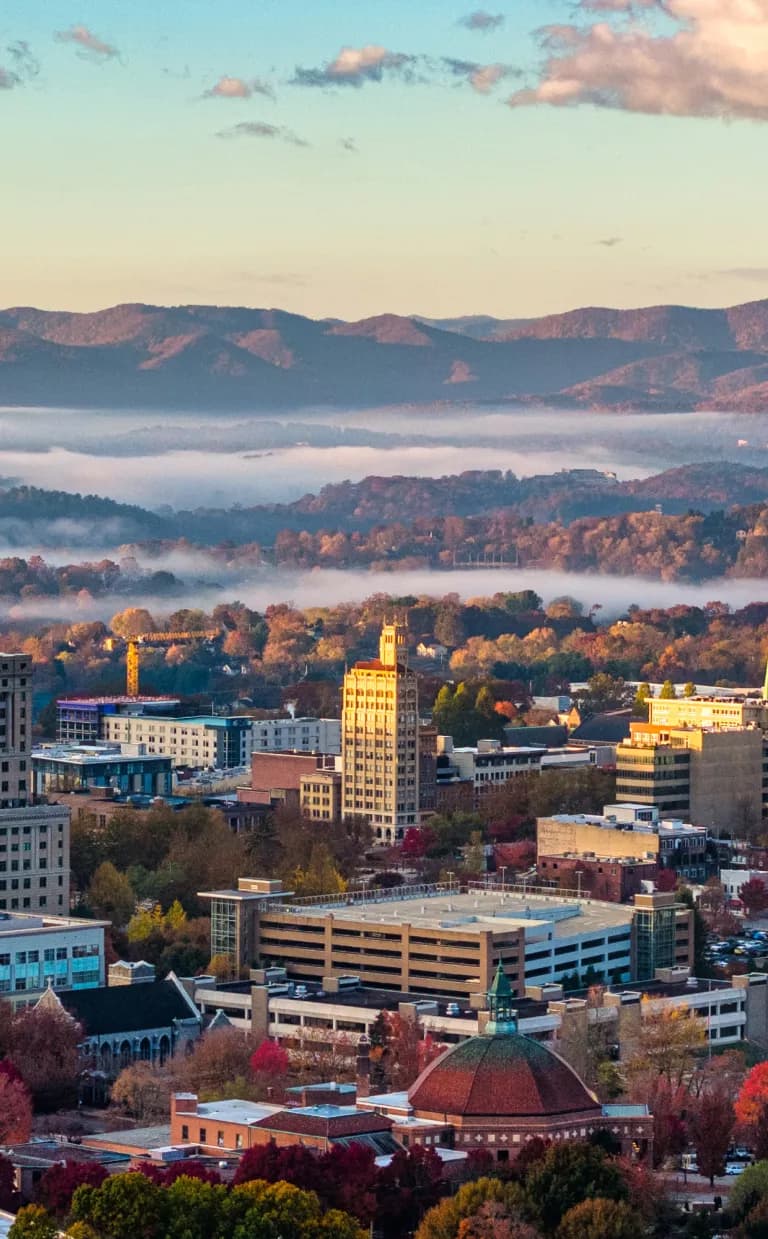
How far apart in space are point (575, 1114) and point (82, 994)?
15.6m

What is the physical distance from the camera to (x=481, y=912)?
79562mm

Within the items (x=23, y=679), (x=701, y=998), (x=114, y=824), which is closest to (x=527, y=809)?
(x=114, y=824)

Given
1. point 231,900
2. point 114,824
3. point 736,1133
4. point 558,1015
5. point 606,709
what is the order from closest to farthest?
point 736,1133, point 558,1015, point 231,900, point 114,824, point 606,709

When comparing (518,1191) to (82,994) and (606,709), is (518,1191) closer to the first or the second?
(82,994)

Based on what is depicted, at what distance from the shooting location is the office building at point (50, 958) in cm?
7388

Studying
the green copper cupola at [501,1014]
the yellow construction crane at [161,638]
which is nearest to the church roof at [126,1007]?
the green copper cupola at [501,1014]

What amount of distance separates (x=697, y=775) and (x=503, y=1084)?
4725cm

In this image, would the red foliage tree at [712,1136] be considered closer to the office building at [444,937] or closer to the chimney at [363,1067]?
the chimney at [363,1067]

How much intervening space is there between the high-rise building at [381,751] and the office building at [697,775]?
17.9 ft

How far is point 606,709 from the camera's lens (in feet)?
451

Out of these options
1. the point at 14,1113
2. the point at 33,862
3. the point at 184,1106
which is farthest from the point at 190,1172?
the point at 33,862

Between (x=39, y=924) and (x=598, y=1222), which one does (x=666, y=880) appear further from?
(x=598, y=1222)

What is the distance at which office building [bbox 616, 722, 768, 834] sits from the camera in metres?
103

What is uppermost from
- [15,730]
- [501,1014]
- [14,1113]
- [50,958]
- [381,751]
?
[15,730]
